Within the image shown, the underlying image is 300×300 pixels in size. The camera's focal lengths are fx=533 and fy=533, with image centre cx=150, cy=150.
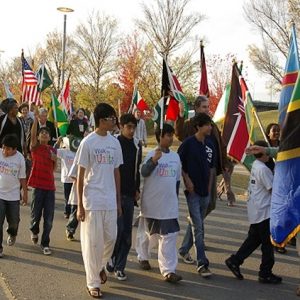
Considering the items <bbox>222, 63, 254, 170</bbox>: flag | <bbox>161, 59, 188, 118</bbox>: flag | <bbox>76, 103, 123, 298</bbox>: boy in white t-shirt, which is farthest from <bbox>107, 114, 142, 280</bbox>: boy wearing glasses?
<bbox>222, 63, 254, 170</bbox>: flag

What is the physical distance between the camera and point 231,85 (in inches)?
311

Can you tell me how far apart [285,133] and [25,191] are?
3.64 metres

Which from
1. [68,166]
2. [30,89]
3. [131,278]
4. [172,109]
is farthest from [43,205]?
[30,89]

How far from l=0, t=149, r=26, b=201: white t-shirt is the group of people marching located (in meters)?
0.01

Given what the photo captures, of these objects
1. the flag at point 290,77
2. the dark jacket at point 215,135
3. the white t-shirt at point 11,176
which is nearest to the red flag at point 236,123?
the dark jacket at point 215,135

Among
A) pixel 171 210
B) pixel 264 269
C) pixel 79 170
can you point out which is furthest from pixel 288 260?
pixel 79 170

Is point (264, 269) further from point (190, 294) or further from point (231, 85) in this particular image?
point (231, 85)

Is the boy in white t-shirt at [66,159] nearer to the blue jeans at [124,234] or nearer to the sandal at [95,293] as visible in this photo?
the blue jeans at [124,234]

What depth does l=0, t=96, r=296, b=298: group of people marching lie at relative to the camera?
524 centimetres

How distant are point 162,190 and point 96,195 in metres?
0.96

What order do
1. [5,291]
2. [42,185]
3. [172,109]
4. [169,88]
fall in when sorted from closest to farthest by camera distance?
[5,291]
[169,88]
[42,185]
[172,109]

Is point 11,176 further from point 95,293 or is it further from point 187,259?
point 187,259

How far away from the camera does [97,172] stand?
5.24 metres

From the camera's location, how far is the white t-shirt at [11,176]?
6.67 meters
